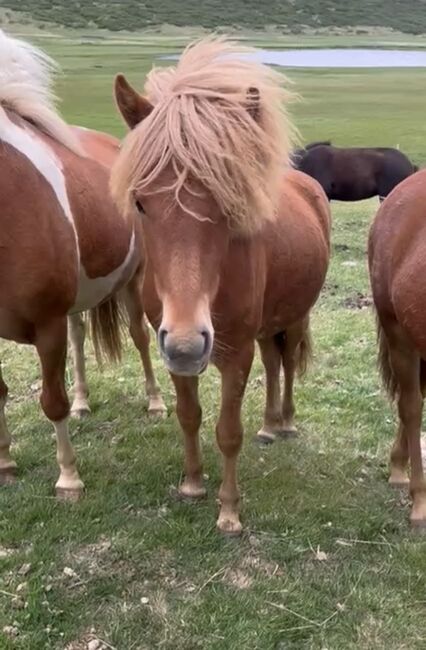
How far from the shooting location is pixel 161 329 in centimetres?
267

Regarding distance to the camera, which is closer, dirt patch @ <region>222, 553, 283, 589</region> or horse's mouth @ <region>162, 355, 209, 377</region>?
horse's mouth @ <region>162, 355, 209, 377</region>

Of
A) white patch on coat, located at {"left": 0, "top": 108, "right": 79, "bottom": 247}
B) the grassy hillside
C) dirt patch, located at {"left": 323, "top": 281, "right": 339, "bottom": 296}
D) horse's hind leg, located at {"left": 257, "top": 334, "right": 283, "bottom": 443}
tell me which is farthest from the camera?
the grassy hillside

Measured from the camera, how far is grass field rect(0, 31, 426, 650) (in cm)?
307

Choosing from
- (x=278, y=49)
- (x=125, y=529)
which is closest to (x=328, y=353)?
(x=125, y=529)

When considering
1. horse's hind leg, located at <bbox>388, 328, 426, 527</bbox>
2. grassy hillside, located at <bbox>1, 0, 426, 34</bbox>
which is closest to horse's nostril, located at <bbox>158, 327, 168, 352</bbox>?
horse's hind leg, located at <bbox>388, 328, 426, 527</bbox>

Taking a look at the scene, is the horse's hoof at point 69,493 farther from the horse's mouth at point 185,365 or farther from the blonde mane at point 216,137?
the blonde mane at point 216,137

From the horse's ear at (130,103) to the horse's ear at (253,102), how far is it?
1.27 ft

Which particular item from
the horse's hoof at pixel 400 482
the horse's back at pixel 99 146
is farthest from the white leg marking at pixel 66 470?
the horse's hoof at pixel 400 482

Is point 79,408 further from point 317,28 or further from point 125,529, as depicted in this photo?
point 317,28

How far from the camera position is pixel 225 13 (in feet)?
325

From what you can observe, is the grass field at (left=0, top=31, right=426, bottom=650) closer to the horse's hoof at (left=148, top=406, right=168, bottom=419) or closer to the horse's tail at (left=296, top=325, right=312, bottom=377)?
the horse's hoof at (left=148, top=406, right=168, bottom=419)

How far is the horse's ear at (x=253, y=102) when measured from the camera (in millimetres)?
2869

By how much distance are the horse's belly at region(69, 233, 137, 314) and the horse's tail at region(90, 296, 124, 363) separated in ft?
1.46

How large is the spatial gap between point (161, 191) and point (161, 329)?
51cm
